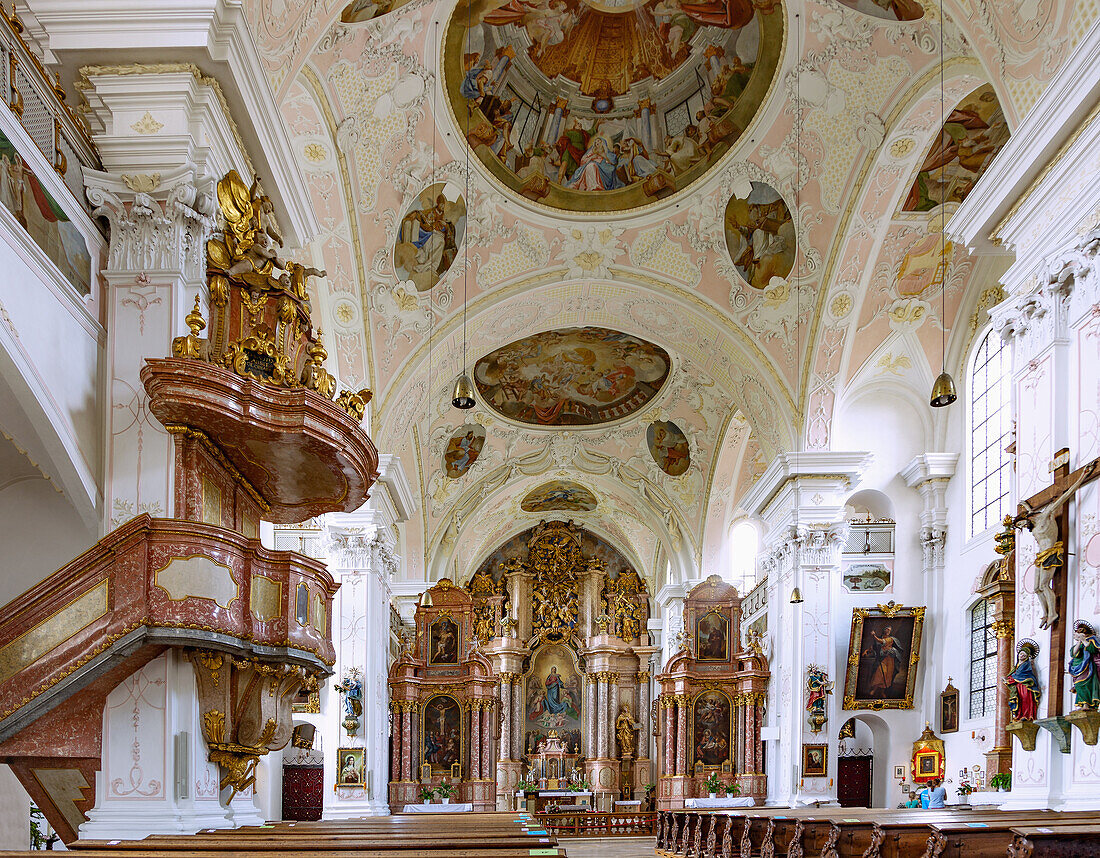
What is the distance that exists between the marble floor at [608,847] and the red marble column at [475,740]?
4.34 meters

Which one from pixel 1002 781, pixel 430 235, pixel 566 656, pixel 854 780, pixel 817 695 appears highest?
pixel 430 235

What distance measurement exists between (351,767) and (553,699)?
16448 millimetres

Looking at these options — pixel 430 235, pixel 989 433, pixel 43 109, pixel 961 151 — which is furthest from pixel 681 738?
pixel 43 109

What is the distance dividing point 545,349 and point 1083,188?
14919 mm

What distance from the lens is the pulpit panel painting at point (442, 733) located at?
28.4 m

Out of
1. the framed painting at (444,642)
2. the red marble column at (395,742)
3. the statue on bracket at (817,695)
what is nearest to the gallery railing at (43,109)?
the statue on bracket at (817,695)

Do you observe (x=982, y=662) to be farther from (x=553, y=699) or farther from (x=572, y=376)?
(x=553, y=699)

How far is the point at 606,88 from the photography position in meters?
16.7

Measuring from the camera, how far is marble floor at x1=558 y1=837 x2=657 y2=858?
18.1 metres

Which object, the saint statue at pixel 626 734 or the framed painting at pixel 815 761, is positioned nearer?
the framed painting at pixel 815 761

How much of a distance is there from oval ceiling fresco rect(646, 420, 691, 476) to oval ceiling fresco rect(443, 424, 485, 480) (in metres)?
4.11

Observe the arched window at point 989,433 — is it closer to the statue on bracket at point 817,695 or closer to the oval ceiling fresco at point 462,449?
the statue on bracket at point 817,695

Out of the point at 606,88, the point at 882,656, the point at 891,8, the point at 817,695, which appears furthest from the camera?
the point at 882,656

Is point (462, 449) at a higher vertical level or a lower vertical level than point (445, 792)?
higher
